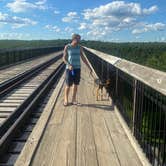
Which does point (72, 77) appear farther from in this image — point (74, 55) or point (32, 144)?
point (32, 144)

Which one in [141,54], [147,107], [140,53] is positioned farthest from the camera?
[140,53]

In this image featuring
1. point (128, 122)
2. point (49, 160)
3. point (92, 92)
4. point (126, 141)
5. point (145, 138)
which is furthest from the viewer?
point (92, 92)

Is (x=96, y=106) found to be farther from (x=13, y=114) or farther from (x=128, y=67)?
(x=128, y=67)

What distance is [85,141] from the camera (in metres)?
5.99

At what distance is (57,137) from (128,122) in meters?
1.37

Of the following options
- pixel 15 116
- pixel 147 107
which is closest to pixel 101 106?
pixel 15 116

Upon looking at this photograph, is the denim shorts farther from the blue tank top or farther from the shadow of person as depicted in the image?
the shadow of person

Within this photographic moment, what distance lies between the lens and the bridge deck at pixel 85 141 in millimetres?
5117

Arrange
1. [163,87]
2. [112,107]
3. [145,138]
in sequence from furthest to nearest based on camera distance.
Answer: [112,107] → [145,138] → [163,87]

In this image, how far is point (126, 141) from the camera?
6066mm

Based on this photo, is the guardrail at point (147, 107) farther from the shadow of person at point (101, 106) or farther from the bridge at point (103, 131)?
the shadow of person at point (101, 106)

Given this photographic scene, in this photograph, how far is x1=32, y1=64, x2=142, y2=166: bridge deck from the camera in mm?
5117

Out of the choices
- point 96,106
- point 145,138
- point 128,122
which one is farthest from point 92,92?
point 145,138

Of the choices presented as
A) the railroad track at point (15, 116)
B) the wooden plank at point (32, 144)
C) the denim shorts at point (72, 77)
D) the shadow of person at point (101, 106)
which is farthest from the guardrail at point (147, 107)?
the railroad track at point (15, 116)
